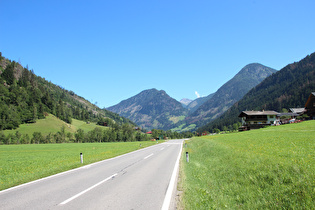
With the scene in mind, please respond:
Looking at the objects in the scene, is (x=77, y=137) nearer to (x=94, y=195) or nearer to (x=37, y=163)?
(x=37, y=163)

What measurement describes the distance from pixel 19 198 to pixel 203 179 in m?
8.03

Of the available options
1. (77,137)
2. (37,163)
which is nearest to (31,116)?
(77,137)

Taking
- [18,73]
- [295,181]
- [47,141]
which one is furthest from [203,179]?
[18,73]

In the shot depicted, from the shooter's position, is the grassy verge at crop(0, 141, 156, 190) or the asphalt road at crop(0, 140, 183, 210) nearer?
the asphalt road at crop(0, 140, 183, 210)

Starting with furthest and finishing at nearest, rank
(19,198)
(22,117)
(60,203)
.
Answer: (22,117), (19,198), (60,203)

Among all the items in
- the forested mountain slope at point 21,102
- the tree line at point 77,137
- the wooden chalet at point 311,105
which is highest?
the forested mountain slope at point 21,102

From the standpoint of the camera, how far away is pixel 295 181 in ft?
22.1

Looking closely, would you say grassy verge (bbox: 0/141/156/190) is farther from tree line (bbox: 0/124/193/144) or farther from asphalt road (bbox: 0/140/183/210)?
tree line (bbox: 0/124/193/144)

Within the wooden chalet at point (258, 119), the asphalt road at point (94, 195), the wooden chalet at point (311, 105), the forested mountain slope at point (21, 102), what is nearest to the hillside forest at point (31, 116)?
the forested mountain slope at point (21, 102)

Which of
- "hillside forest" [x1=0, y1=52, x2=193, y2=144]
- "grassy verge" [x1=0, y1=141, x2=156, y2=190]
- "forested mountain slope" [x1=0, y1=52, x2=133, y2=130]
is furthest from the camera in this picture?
"forested mountain slope" [x1=0, y1=52, x2=133, y2=130]

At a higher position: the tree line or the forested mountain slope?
the forested mountain slope

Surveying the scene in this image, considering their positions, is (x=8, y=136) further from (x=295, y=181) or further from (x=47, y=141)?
(x=295, y=181)

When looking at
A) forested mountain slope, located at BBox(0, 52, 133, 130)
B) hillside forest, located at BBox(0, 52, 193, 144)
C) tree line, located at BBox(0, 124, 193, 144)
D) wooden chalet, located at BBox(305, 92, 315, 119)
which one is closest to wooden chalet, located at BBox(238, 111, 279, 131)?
wooden chalet, located at BBox(305, 92, 315, 119)

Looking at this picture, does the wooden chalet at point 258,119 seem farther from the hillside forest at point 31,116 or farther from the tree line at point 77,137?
the hillside forest at point 31,116
